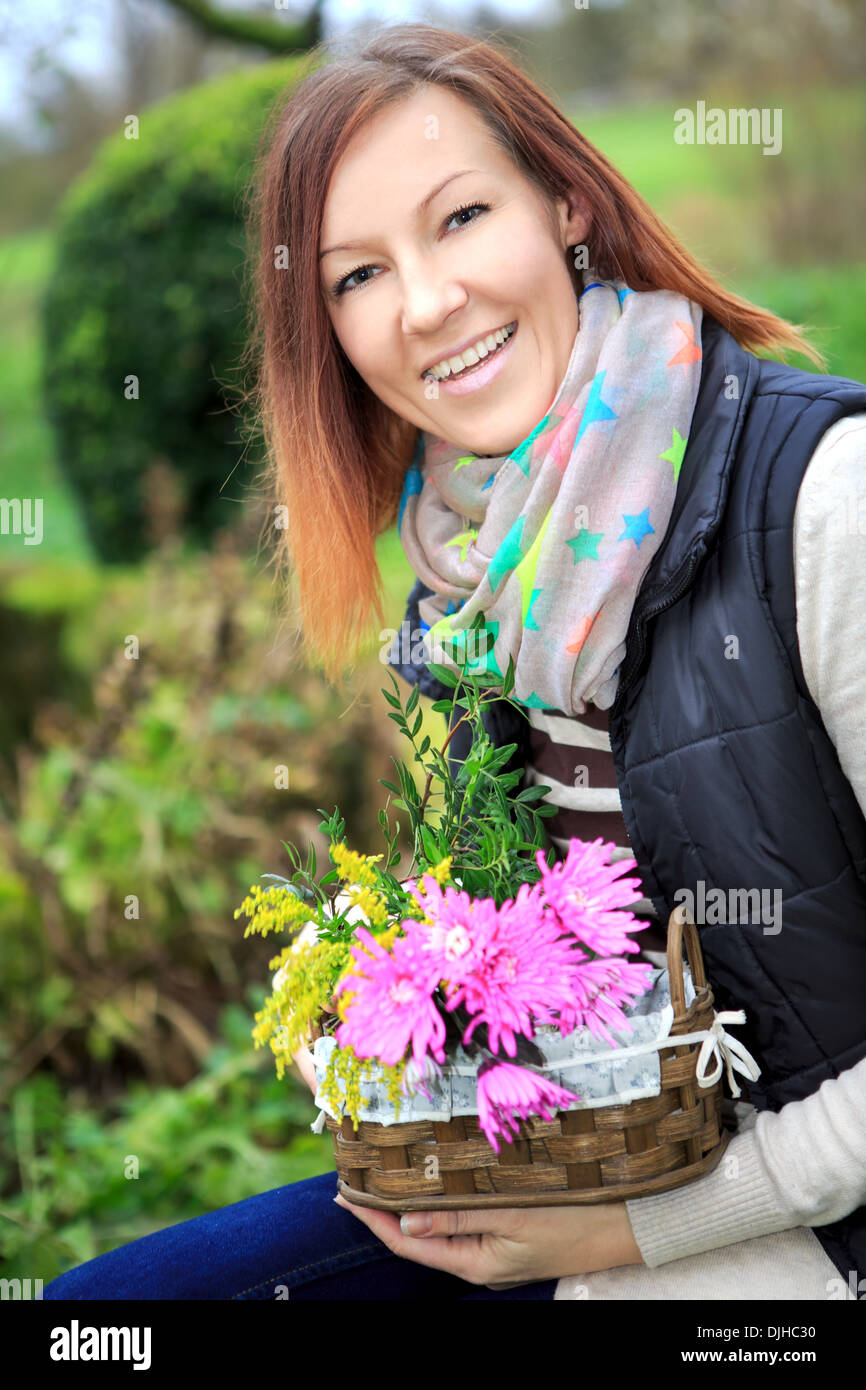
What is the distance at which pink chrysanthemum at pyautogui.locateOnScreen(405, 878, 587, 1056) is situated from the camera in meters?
1.12

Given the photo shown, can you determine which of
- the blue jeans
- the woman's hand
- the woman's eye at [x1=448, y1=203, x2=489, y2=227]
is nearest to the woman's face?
the woman's eye at [x1=448, y1=203, x2=489, y2=227]

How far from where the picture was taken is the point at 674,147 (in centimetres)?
994

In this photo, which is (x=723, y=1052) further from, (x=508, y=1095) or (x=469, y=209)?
(x=469, y=209)

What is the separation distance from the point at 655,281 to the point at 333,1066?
102 cm

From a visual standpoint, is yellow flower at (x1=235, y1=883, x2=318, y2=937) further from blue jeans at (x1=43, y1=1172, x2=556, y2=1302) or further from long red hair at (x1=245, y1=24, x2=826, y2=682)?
long red hair at (x1=245, y1=24, x2=826, y2=682)

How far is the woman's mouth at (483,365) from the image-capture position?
59.2 inches

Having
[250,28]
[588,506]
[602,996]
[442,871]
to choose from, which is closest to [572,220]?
[588,506]

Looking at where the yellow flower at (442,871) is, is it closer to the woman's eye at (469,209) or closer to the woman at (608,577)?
the woman at (608,577)

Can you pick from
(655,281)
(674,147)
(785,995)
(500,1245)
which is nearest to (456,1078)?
(500,1245)

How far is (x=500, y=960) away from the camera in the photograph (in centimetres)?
114

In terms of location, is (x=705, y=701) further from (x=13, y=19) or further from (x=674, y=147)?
(x=674, y=147)

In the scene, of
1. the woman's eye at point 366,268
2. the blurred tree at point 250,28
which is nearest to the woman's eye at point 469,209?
the woman's eye at point 366,268

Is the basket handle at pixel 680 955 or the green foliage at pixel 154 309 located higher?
the green foliage at pixel 154 309
